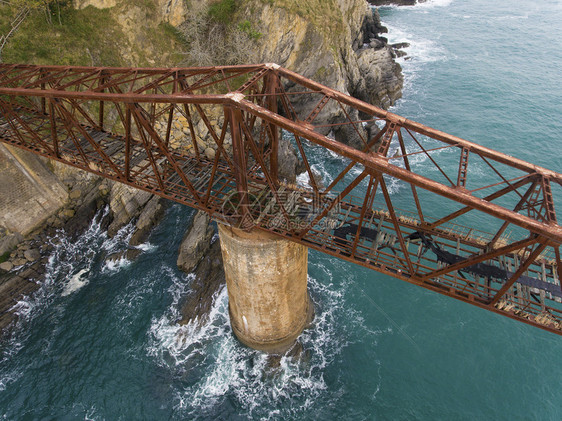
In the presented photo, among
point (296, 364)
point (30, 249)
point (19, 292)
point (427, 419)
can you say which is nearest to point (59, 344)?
point (19, 292)

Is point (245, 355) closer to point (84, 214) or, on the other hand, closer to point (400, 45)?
point (84, 214)

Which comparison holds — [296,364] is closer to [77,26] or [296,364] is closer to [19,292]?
[19,292]

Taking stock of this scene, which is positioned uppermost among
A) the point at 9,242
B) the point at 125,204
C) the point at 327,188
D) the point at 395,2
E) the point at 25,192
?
the point at 395,2

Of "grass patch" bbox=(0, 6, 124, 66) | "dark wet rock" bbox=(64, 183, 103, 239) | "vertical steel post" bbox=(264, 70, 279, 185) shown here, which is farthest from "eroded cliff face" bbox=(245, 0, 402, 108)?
"dark wet rock" bbox=(64, 183, 103, 239)

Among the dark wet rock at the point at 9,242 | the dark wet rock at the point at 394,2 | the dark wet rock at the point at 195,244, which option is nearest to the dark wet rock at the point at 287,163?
the dark wet rock at the point at 195,244

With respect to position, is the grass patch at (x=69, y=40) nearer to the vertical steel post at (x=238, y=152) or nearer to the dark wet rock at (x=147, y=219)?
the dark wet rock at (x=147, y=219)

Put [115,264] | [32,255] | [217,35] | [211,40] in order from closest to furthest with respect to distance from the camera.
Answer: [115,264]
[32,255]
[217,35]
[211,40]

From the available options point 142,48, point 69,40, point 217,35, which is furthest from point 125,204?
point 217,35
